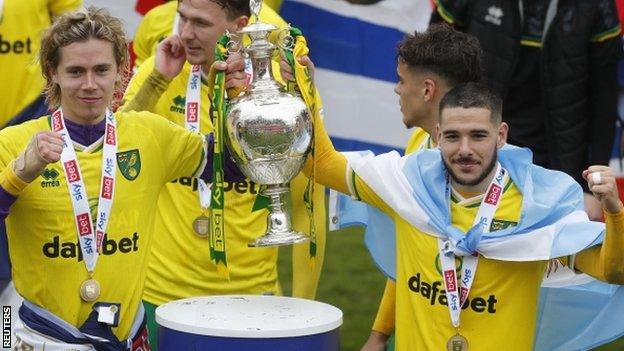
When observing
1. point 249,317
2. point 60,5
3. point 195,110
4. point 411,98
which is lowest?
point 249,317

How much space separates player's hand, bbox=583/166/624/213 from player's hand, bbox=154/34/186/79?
1.88 meters

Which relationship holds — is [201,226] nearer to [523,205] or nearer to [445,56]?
[445,56]

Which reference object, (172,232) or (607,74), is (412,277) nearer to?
(172,232)

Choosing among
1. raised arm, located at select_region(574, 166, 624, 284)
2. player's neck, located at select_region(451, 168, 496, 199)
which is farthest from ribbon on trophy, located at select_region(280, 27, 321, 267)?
raised arm, located at select_region(574, 166, 624, 284)

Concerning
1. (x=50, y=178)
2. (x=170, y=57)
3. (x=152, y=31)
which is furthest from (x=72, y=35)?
(x=152, y=31)

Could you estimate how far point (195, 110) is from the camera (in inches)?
242

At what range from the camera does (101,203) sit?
5.04 metres

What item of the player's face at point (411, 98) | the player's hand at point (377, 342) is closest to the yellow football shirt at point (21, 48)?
the player's face at point (411, 98)

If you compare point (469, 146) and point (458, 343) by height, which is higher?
point (469, 146)

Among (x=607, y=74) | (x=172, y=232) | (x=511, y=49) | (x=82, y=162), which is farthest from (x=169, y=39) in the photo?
(x=607, y=74)

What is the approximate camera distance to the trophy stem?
4.90 meters

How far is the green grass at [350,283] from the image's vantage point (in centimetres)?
871

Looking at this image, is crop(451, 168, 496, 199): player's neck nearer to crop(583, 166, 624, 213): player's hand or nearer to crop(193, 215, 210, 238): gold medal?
crop(583, 166, 624, 213): player's hand

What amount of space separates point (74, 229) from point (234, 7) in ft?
4.83
